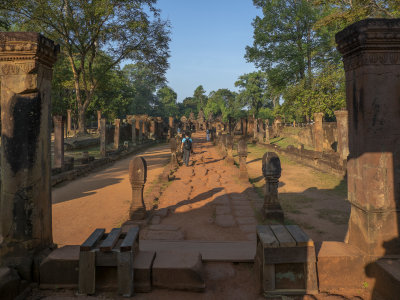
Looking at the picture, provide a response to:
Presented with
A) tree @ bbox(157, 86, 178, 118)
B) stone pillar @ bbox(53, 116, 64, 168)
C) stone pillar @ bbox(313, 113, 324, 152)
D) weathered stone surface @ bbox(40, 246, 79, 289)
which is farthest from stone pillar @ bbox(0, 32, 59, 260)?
tree @ bbox(157, 86, 178, 118)

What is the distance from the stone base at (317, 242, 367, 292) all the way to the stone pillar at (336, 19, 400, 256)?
0.18m

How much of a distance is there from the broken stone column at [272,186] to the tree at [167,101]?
2351 inches

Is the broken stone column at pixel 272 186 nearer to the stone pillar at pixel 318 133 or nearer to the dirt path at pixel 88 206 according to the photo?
the dirt path at pixel 88 206

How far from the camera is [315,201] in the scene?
253 inches

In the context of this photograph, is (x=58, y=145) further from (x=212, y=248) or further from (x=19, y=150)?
(x=212, y=248)

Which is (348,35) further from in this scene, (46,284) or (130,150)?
(130,150)

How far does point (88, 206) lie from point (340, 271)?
213 inches

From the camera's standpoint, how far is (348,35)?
8.34 feet

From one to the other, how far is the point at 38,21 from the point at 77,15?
2.61 metres

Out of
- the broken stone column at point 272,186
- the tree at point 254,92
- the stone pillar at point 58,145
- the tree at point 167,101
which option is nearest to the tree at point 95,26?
the stone pillar at point 58,145

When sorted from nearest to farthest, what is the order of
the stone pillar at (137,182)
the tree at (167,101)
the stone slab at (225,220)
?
the stone slab at (225,220)
the stone pillar at (137,182)
the tree at (167,101)

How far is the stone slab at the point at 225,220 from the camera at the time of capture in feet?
15.9

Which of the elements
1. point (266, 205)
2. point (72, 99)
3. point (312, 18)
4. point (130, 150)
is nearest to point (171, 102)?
point (72, 99)

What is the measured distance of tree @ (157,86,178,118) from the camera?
216 feet
